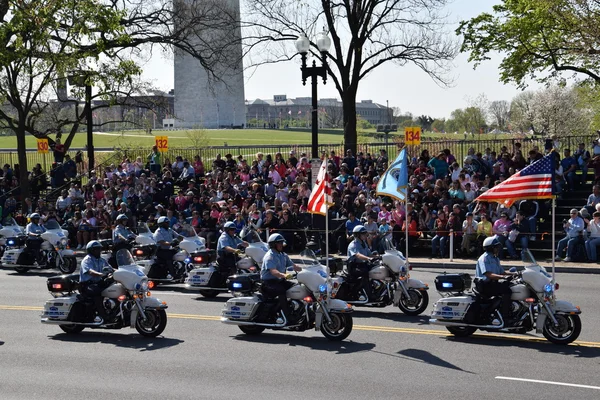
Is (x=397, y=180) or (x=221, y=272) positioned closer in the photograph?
(x=397, y=180)

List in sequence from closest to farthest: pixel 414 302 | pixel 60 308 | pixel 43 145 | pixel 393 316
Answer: pixel 60 308
pixel 393 316
pixel 414 302
pixel 43 145

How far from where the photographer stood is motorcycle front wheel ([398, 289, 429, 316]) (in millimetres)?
15641

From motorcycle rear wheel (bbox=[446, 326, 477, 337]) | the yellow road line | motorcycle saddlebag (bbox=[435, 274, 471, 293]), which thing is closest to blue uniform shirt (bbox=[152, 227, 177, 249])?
the yellow road line

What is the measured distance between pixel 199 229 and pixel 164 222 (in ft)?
19.5

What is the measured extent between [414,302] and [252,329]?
3.32 meters

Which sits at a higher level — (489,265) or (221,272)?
(489,265)

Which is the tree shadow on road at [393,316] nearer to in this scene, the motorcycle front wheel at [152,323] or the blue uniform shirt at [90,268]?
the motorcycle front wheel at [152,323]

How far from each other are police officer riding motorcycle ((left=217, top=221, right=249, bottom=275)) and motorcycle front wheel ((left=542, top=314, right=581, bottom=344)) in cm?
777

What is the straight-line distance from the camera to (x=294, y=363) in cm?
1193

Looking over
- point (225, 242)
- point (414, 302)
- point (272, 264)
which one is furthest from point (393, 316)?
point (225, 242)

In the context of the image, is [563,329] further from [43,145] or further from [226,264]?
[43,145]

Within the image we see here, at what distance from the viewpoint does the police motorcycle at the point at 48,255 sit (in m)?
24.0

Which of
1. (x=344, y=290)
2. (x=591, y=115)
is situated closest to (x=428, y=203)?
(x=344, y=290)

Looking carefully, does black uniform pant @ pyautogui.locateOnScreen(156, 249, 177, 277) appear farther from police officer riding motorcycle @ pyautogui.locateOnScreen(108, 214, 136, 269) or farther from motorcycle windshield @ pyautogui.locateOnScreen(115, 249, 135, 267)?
motorcycle windshield @ pyautogui.locateOnScreen(115, 249, 135, 267)
